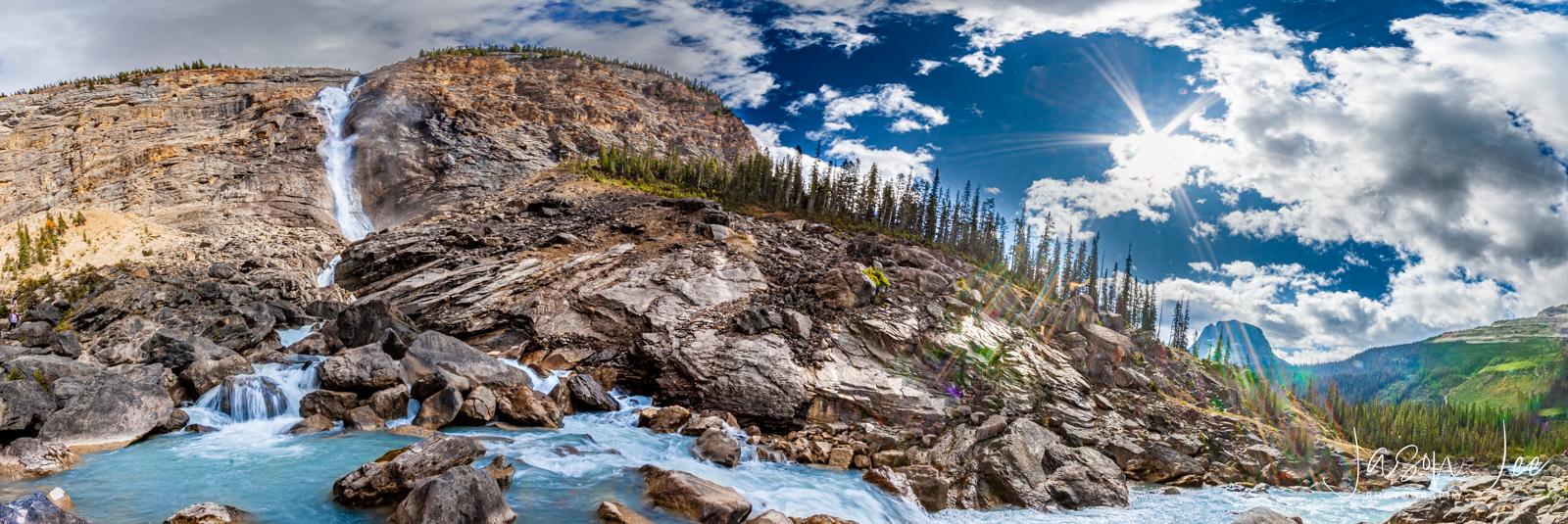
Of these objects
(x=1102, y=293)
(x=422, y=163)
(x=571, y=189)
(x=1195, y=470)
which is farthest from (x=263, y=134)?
(x=1102, y=293)

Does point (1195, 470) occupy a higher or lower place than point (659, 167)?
lower

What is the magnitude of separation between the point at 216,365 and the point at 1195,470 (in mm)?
31448

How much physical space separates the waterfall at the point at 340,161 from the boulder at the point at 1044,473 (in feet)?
145

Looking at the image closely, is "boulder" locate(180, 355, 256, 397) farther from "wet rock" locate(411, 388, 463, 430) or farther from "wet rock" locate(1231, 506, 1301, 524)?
"wet rock" locate(1231, 506, 1301, 524)

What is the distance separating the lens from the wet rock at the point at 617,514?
36.6 feet

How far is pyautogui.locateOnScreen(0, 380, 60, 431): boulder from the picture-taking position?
13211 millimetres

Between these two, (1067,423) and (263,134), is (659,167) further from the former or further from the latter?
(1067,423)

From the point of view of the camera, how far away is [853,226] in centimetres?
5334

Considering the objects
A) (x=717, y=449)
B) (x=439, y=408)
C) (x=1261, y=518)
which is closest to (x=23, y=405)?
(x=439, y=408)

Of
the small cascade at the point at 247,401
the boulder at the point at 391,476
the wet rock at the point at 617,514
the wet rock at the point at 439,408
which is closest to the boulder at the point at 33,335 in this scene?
the small cascade at the point at 247,401

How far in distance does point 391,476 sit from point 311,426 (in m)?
6.87

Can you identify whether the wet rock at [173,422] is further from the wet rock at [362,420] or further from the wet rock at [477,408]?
the wet rock at [477,408]

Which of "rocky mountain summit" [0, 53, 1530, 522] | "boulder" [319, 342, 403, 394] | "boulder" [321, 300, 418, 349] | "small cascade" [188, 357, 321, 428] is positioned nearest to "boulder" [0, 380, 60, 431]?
"rocky mountain summit" [0, 53, 1530, 522]

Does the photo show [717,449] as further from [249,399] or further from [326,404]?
[249,399]
